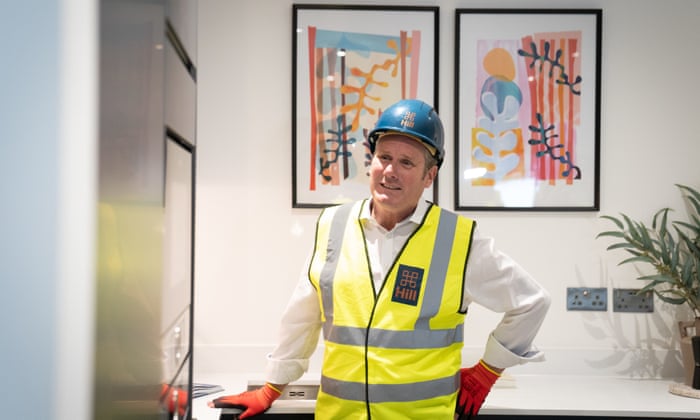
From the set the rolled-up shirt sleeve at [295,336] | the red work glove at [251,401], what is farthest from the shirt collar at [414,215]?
the red work glove at [251,401]

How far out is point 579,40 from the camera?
3035mm

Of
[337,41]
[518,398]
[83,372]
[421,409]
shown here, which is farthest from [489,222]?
[83,372]

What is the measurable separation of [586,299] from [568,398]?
55cm

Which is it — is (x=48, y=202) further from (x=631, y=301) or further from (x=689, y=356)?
(x=631, y=301)

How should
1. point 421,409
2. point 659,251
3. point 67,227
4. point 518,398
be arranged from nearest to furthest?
point 67,227
point 421,409
point 518,398
point 659,251

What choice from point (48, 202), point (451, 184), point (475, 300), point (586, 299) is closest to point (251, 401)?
point (475, 300)

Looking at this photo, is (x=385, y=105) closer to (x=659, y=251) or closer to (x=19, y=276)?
(x=659, y=251)

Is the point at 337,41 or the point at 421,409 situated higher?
the point at 337,41

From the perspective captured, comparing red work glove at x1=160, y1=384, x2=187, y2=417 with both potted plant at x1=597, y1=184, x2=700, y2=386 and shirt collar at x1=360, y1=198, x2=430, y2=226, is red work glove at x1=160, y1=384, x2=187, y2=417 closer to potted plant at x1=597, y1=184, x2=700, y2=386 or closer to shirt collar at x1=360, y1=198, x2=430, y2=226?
shirt collar at x1=360, y1=198, x2=430, y2=226

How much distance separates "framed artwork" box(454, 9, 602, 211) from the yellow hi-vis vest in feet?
2.83

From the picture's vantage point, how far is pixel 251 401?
7.82 feet

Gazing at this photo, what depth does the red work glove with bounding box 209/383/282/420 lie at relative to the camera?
2361 millimetres

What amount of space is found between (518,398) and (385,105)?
1.23m

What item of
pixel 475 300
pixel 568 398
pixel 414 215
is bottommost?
pixel 568 398
